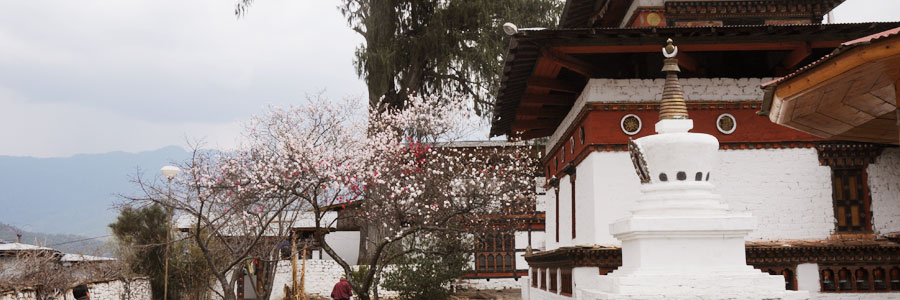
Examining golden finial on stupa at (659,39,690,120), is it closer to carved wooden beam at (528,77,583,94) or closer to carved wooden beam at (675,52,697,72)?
carved wooden beam at (675,52,697,72)

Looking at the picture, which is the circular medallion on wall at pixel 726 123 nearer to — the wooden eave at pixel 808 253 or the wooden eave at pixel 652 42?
the wooden eave at pixel 652 42

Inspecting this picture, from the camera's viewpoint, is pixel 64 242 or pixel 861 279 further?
pixel 64 242

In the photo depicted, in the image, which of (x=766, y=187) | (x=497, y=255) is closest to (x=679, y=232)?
(x=766, y=187)

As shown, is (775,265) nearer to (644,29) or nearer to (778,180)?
(778,180)

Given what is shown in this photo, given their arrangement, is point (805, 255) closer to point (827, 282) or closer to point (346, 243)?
point (827, 282)

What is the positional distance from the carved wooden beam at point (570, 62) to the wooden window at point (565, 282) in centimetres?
332

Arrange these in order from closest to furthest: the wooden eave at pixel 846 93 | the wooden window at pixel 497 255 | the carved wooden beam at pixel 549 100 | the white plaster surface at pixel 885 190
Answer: the wooden eave at pixel 846 93, the white plaster surface at pixel 885 190, the carved wooden beam at pixel 549 100, the wooden window at pixel 497 255

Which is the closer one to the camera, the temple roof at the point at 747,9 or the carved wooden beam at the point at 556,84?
the carved wooden beam at the point at 556,84

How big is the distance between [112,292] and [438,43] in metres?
12.3

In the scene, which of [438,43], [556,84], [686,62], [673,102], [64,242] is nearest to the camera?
[673,102]

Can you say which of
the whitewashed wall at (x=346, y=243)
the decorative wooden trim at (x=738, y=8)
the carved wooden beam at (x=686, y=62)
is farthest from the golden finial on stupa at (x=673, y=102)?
the whitewashed wall at (x=346, y=243)

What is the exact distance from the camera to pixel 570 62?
11617 mm

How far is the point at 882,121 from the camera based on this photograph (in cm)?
852

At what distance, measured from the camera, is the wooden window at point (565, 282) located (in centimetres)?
1296
